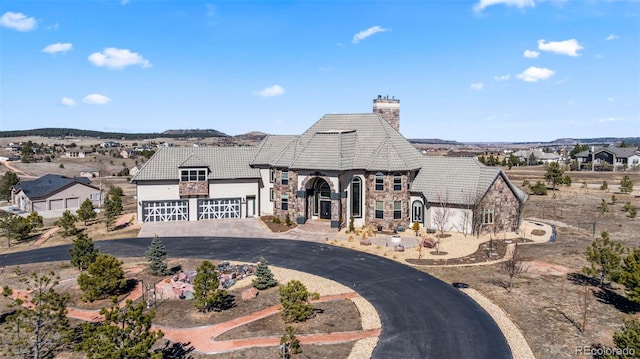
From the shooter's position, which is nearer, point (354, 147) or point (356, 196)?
point (356, 196)

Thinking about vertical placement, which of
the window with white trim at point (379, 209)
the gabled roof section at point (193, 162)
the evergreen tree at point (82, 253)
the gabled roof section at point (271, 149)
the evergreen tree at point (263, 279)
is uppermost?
the gabled roof section at point (271, 149)

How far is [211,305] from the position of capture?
22531mm

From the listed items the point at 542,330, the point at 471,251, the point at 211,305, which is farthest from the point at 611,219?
the point at 211,305

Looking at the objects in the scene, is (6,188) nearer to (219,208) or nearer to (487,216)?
(219,208)

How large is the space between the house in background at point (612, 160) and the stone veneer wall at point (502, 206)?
92.6 metres

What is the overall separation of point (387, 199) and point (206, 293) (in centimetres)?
2558

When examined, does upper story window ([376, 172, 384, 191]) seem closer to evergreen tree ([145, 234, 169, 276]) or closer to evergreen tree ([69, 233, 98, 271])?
evergreen tree ([145, 234, 169, 276])

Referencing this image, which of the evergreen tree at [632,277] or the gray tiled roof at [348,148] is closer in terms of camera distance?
the evergreen tree at [632,277]

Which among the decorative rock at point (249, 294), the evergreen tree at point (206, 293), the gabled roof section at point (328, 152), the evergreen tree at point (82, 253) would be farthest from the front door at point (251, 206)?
the evergreen tree at point (206, 293)

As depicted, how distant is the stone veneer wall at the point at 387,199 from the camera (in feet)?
142

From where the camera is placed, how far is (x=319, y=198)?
152 feet

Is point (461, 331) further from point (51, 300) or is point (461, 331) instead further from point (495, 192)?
point (495, 192)

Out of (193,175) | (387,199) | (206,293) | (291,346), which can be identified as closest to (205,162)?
(193,175)

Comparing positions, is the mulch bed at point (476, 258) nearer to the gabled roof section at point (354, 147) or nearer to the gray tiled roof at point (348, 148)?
the gabled roof section at point (354, 147)
